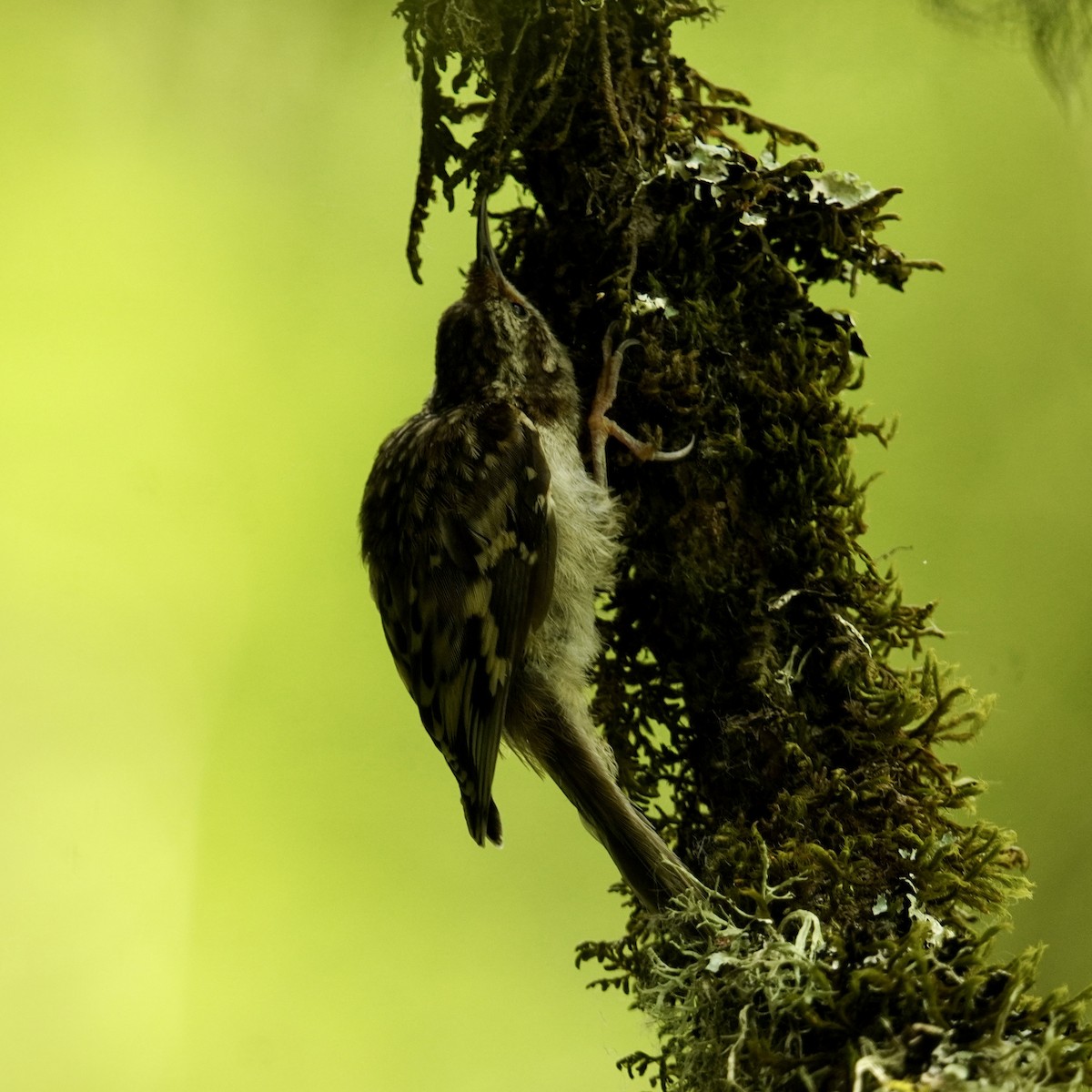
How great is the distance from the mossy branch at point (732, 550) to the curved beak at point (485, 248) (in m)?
0.08

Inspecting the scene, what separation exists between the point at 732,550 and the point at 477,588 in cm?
55

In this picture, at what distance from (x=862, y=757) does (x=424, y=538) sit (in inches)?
39.5

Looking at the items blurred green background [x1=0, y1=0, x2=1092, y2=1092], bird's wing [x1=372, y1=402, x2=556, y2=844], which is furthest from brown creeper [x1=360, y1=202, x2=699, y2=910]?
blurred green background [x1=0, y1=0, x2=1092, y2=1092]

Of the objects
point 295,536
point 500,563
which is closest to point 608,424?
point 500,563

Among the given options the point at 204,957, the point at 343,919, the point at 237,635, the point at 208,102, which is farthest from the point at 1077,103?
the point at 204,957

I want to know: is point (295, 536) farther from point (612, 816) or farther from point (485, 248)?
point (612, 816)

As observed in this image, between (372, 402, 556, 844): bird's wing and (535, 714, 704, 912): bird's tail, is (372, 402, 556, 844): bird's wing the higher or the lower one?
the higher one

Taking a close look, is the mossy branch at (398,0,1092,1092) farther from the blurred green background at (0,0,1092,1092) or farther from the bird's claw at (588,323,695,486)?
the blurred green background at (0,0,1092,1092)

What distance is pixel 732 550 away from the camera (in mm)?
2047

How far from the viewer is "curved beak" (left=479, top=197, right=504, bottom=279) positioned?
7.59 ft

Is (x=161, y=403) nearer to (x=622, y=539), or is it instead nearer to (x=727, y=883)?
(x=622, y=539)

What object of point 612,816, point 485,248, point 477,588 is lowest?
point 612,816

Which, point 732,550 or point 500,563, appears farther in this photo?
→ point 500,563

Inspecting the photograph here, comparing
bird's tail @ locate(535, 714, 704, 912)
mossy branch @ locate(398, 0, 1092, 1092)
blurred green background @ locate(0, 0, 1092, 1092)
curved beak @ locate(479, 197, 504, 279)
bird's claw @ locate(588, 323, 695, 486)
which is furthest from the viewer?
blurred green background @ locate(0, 0, 1092, 1092)
